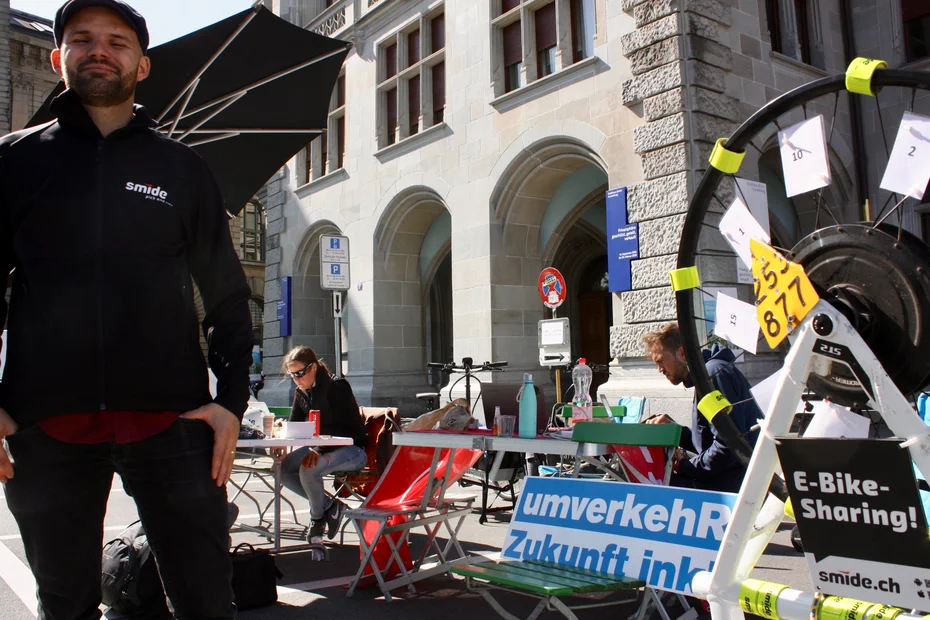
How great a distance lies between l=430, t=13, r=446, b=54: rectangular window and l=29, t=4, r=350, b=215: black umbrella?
9207 mm

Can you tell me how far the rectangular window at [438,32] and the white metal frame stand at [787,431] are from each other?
14346 millimetres

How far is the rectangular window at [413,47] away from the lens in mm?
16312

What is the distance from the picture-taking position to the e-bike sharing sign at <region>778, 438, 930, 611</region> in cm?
204

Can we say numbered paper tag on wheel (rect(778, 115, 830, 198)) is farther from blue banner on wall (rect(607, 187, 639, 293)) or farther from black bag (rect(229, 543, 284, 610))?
blue banner on wall (rect(607, 187, 639, 293))

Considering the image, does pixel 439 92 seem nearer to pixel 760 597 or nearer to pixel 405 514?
pixel 405 514

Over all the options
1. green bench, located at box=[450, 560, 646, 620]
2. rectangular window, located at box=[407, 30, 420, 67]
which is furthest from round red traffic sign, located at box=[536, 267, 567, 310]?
green bench, located at box=[450, 560, 646, 620]

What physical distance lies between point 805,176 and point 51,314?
209 centimetres

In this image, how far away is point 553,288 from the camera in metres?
12.0

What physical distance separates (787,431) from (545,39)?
39.6ft

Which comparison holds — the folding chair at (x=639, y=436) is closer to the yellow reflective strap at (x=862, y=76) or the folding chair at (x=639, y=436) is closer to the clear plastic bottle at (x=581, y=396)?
the clear plastic bottle at (x=581, y=396)

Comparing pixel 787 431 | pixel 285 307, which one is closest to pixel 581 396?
pixel 787 431

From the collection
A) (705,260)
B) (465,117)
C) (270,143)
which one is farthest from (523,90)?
Result: (270,143)

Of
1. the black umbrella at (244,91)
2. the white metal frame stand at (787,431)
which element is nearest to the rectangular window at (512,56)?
the black umbrella at (244,91)

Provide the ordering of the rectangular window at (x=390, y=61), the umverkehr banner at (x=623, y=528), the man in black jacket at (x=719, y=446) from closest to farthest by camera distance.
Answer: the umverkehr banner at (x=623, y=528), the man in black jacket at (x=719, y=446), the rectangular window at (x=390, y=61)
